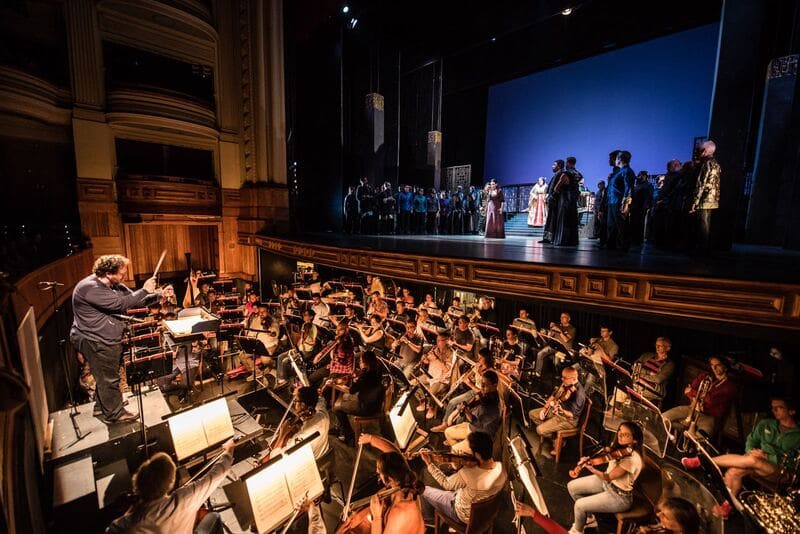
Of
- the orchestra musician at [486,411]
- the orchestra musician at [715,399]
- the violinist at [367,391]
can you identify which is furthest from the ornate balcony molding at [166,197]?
the orchestra musician at [715,399]

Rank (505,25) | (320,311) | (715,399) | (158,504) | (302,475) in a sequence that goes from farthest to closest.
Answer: (505,25) → (320,311) → (715,399) → (302,475) → (158,504)

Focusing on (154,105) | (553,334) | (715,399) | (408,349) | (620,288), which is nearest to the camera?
(620,288)

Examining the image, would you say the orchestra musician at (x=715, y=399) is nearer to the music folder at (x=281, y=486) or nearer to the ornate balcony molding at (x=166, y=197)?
the music folder at (x=281, y=486)

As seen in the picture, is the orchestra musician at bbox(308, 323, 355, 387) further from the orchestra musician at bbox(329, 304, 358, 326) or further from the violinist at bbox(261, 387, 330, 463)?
the violinist at bbox(261, 387, 330, 463)

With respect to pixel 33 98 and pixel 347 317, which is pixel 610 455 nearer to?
pixel 347 317

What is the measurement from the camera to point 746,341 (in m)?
5.47

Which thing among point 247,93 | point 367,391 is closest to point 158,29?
point 247,93

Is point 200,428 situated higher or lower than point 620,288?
lower

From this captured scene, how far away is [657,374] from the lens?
5012 mm

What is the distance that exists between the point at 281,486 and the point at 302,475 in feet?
0.60

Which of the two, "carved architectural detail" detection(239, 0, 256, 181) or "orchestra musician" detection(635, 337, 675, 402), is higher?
"carved architectural detail" detection(239, 0, 256, 181)

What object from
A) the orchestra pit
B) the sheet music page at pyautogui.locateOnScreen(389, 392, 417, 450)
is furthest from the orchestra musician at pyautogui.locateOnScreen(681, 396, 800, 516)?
the sheet music page at pyautogui.locateOnScreen(389, 392, 417, 450)

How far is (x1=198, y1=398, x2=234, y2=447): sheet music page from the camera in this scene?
3.58 m

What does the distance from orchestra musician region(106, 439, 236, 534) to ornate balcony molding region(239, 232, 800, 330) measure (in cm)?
392
